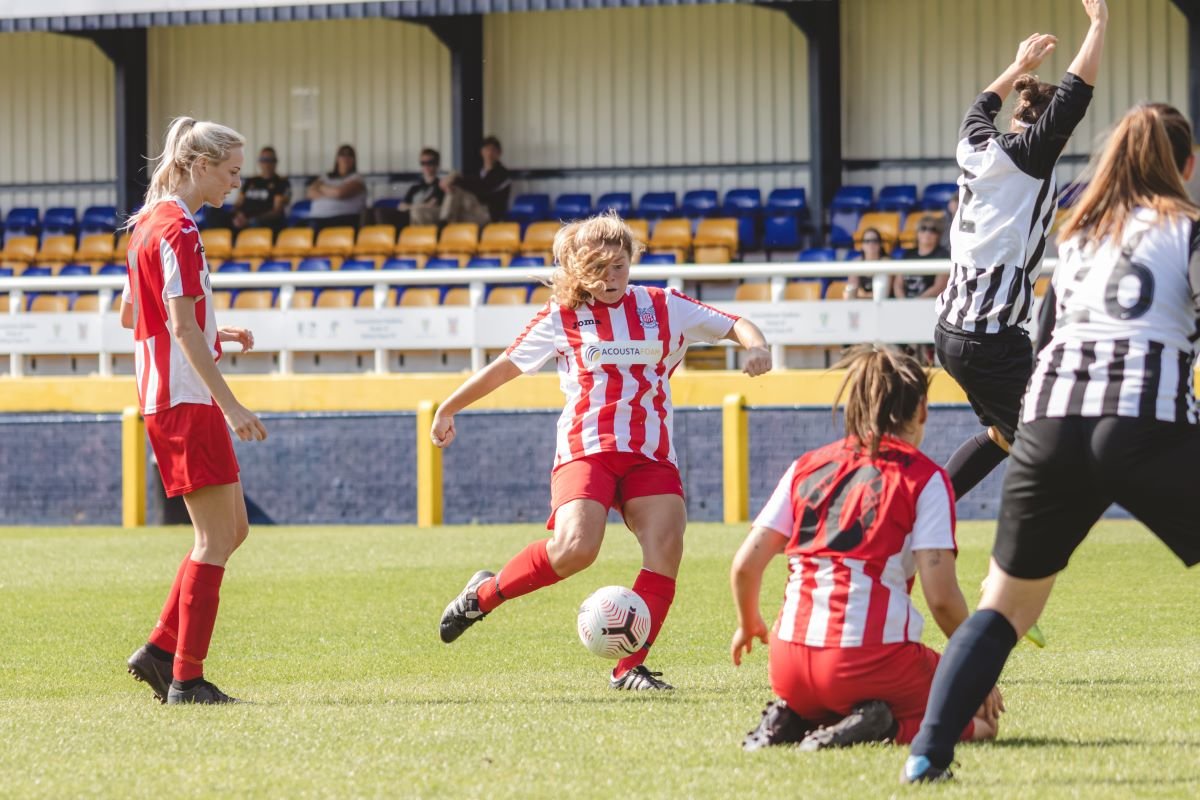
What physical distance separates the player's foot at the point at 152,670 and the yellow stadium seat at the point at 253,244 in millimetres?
15564

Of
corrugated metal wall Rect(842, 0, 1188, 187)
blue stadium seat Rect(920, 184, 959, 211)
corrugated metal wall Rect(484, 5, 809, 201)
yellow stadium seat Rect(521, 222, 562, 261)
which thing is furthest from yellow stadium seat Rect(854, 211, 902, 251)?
corrugated metal wall Rect(484, 5, 809, 201)

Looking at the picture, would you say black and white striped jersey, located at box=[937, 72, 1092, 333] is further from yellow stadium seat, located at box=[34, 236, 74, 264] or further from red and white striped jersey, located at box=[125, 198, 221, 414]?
yellow stadium seat, located at box=[34, 236, 74, 264]

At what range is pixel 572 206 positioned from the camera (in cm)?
2361

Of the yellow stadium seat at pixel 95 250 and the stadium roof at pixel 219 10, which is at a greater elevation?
the stadium roof at pixel 219 10

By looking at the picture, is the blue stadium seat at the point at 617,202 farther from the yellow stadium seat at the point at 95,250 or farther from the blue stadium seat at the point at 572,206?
the yellow stadium seat at the point at 95,250

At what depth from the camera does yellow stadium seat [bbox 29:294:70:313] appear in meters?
19.5

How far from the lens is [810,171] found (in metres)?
22.6

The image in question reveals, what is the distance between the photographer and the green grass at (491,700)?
4820 mm

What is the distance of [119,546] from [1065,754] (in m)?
10.2

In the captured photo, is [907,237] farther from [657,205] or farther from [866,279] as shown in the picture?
[657,205]

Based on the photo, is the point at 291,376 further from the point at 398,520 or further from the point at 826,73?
the point at 826,73

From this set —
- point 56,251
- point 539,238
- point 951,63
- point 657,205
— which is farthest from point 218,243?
point 951,63

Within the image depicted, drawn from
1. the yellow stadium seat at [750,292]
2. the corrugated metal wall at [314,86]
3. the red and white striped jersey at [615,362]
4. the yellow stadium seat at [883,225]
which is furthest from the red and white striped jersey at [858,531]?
the corrugated metal wall at [314,86]

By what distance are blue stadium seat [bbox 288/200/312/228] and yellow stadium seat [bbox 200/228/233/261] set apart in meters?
1.11
